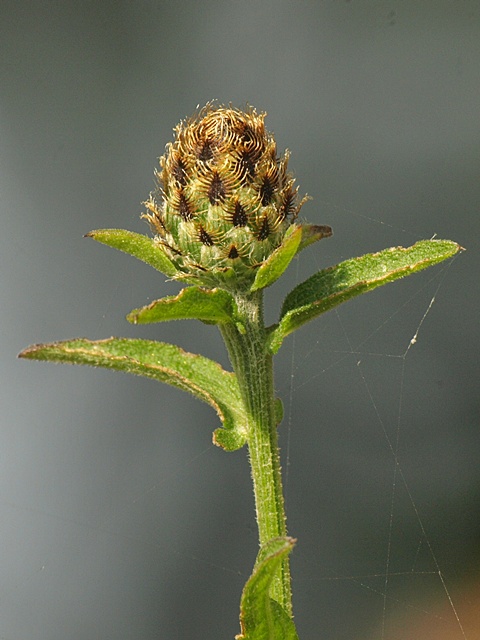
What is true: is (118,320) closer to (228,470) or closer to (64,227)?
(64,227)

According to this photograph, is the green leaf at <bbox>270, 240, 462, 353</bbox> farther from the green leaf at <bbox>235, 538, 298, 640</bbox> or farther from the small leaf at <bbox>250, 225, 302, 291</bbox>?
the green leaf at <bbox>235, 538, 298, 640</bbox>

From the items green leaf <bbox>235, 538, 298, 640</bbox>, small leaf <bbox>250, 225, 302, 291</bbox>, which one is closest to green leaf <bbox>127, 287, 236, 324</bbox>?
small leaf <bbox>250, 225, 302, 291</bbox>

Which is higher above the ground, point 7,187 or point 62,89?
point 62,89

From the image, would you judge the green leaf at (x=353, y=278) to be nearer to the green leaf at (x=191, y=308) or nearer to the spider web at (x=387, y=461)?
the green leaf at (x=191, y=308)

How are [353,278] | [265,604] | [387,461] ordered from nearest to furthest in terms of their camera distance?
[265,604]
[353,278]
[387,461]

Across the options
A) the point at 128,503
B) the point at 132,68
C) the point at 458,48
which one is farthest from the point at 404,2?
the point at 128,503

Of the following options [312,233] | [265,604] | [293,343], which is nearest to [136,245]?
[312,233]

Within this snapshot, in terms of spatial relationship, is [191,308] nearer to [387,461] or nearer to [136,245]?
[136,245]
